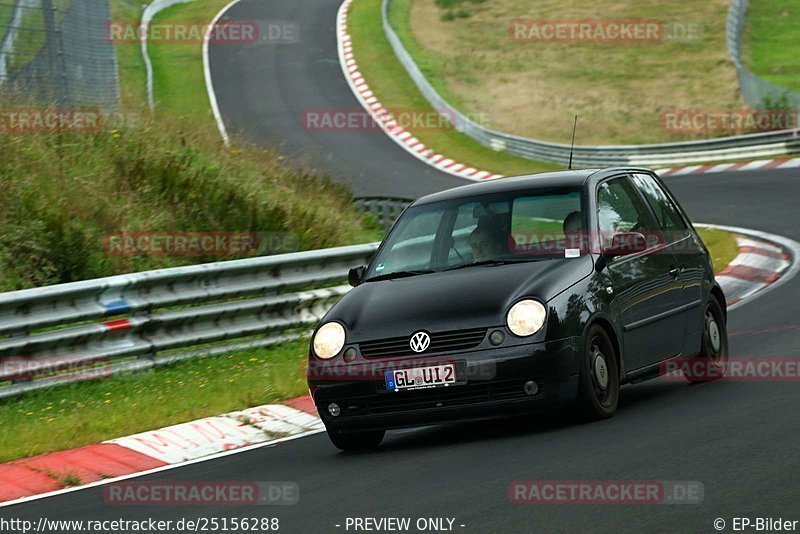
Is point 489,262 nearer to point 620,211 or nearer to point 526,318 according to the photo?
point 526,318

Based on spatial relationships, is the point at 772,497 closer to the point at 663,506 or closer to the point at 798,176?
the point at 663,506

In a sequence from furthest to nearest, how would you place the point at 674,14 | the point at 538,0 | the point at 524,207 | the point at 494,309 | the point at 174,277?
1. the point at 538,0
2. the point at 674,14
3. the point at 174,277
4. the point at 524,207
5. the point at 494,309

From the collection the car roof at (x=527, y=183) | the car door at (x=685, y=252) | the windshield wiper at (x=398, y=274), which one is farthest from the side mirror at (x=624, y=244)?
the windshield wiper at (x=398, y=274)

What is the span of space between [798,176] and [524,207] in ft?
62.0

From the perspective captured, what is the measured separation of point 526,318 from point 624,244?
1.25 metres

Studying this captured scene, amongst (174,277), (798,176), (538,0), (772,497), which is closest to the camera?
(772,497)

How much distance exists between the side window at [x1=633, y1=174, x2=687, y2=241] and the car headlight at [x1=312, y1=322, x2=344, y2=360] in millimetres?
2781

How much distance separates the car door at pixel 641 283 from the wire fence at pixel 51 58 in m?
10.3

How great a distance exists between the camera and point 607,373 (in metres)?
8.42

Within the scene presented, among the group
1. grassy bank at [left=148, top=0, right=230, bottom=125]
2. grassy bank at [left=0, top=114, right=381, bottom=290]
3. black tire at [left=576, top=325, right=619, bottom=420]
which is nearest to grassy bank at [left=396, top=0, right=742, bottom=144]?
grassy bank at [left=148, top=0, right=230, bottom=125]

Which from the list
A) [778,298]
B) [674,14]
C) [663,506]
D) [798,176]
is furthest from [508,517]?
[674,14]

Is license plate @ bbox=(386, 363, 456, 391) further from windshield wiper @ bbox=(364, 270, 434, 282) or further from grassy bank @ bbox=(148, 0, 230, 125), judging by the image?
grassy bank @ bbox=(148, 0, 230, 125)

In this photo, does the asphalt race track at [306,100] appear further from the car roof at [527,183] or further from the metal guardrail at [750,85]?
the car roof at [527,183]

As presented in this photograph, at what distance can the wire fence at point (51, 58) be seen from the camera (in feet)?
58.5
